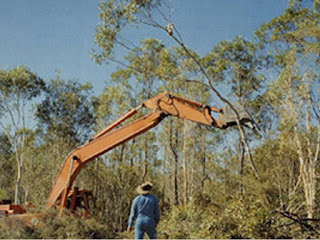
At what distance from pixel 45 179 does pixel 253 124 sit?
67.2ft

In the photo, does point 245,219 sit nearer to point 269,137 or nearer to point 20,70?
point 269,137

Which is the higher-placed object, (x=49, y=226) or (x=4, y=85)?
(x=4, y=85)

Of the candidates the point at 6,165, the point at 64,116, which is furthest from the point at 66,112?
the point at 6,165

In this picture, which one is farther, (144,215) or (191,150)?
(191,150)

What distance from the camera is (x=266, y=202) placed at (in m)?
10.7

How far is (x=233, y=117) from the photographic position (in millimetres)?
9094

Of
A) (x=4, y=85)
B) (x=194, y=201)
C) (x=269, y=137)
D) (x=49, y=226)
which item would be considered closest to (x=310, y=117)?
(x=269, y=137)

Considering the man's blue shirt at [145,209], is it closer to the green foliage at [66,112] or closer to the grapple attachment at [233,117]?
the grapple attachment at [233,117]

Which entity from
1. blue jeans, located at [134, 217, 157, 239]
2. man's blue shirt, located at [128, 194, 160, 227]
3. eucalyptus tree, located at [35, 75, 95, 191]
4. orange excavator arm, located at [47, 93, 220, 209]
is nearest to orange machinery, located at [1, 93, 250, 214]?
orange excavator arm, located at [47, 93, 220, 209]

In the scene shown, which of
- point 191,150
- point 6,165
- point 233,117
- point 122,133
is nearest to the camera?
point 233,117

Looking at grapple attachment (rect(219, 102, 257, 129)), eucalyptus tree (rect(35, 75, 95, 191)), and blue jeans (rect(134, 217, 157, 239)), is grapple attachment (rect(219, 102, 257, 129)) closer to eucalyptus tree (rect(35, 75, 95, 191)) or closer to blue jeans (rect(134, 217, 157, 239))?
blue jeans (rect(134, 217, 157, 239))

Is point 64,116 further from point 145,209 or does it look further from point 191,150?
point 145,209

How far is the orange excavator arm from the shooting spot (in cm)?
1070

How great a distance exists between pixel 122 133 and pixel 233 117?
373cm
